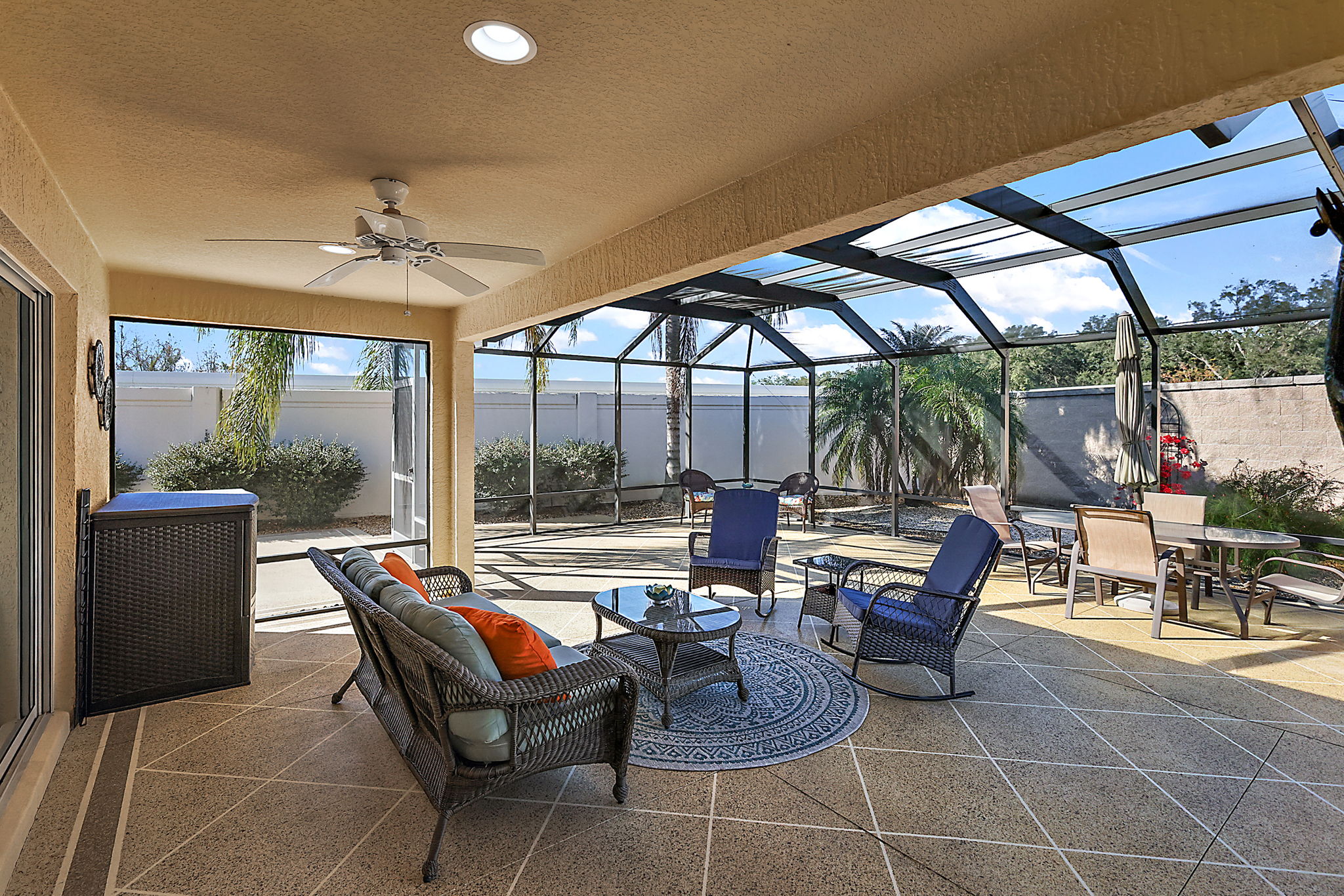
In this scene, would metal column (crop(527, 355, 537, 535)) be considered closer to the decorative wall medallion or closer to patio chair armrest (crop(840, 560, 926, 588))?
the decorative wall medallion

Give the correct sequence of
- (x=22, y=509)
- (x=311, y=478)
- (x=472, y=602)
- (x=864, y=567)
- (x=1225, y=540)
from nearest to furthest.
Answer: (x=22, y=509), (x=472, y=602), (x=864, y=567), (x=1225, y=540), (x=311, y=478)

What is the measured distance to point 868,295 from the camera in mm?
7727

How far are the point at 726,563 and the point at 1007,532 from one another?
3034 mm

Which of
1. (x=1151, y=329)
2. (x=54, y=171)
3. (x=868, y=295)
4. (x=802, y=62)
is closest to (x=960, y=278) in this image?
(x=868, y=295)

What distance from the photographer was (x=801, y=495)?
950cm

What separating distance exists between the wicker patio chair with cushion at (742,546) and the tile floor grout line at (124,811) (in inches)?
131

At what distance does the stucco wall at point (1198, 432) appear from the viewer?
6121 mm

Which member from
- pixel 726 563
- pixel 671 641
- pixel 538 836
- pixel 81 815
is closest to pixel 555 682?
pixel 538 836

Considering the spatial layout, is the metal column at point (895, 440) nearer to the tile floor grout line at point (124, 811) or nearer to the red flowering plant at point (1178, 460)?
the red flowering plant at point (1178, 460)

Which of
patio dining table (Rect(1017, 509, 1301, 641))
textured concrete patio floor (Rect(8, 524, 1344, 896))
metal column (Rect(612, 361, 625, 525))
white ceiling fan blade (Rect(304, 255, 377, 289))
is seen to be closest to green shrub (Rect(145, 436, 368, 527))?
textured concrete patio floor (Rect(8, 524, 1344, 896))

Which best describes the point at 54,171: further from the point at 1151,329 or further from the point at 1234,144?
the point at 1151,329

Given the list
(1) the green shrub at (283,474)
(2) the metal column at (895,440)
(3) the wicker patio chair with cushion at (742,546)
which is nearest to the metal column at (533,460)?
(1) the green shrub at (283,474)

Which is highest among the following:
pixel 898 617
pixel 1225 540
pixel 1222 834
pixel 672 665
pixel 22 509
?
pixel 22 509

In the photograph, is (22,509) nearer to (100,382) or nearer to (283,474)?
(100,382)
